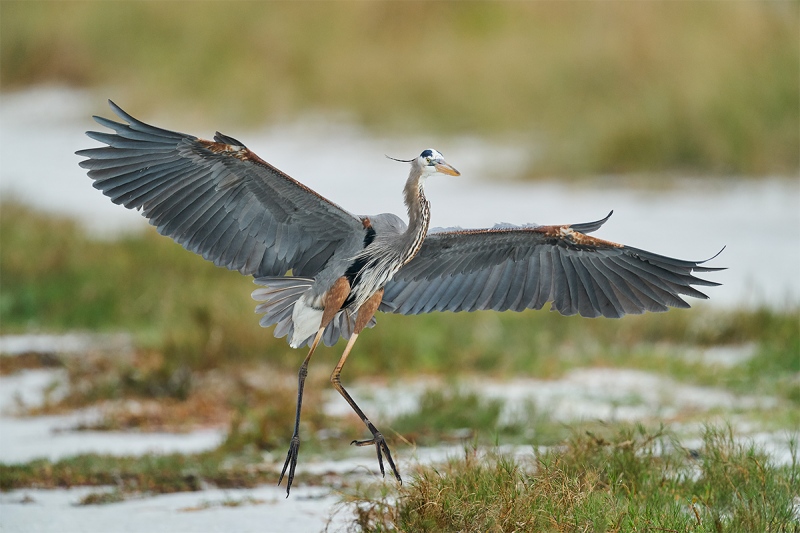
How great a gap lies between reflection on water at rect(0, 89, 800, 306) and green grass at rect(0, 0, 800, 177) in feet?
2.00

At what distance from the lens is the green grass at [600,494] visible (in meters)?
4.18

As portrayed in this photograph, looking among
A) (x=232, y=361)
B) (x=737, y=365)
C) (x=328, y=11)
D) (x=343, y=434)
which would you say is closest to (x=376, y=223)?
(x=343, y=434)

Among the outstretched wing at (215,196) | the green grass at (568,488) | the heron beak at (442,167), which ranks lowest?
the green grass at (568,488)

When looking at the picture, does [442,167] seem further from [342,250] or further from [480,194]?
[480,194]

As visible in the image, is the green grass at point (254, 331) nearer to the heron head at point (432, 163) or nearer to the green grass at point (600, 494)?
the green grass at point (600, 494)

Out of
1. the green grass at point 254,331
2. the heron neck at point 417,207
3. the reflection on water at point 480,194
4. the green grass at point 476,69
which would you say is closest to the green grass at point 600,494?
the heron neck at point 417,207

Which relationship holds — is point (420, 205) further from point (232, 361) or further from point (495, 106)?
point (495, 106)

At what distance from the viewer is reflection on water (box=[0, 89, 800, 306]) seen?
12.0 m

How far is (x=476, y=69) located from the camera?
19953 mm

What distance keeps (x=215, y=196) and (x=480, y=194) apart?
9.78 metres

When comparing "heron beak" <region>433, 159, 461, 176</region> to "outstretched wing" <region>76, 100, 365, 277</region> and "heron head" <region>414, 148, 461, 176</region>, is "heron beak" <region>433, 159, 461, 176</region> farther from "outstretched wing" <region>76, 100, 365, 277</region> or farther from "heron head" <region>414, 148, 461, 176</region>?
"outstretched wing" <region>76, 100, 365, 277</region>

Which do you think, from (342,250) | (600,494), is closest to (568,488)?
(600,494)

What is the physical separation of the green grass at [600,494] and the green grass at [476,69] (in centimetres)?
1035

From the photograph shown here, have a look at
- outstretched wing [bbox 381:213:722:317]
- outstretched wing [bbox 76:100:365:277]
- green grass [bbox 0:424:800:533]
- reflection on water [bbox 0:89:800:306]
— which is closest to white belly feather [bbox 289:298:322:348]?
outstretched wing [bbox 76:100:365:277]
